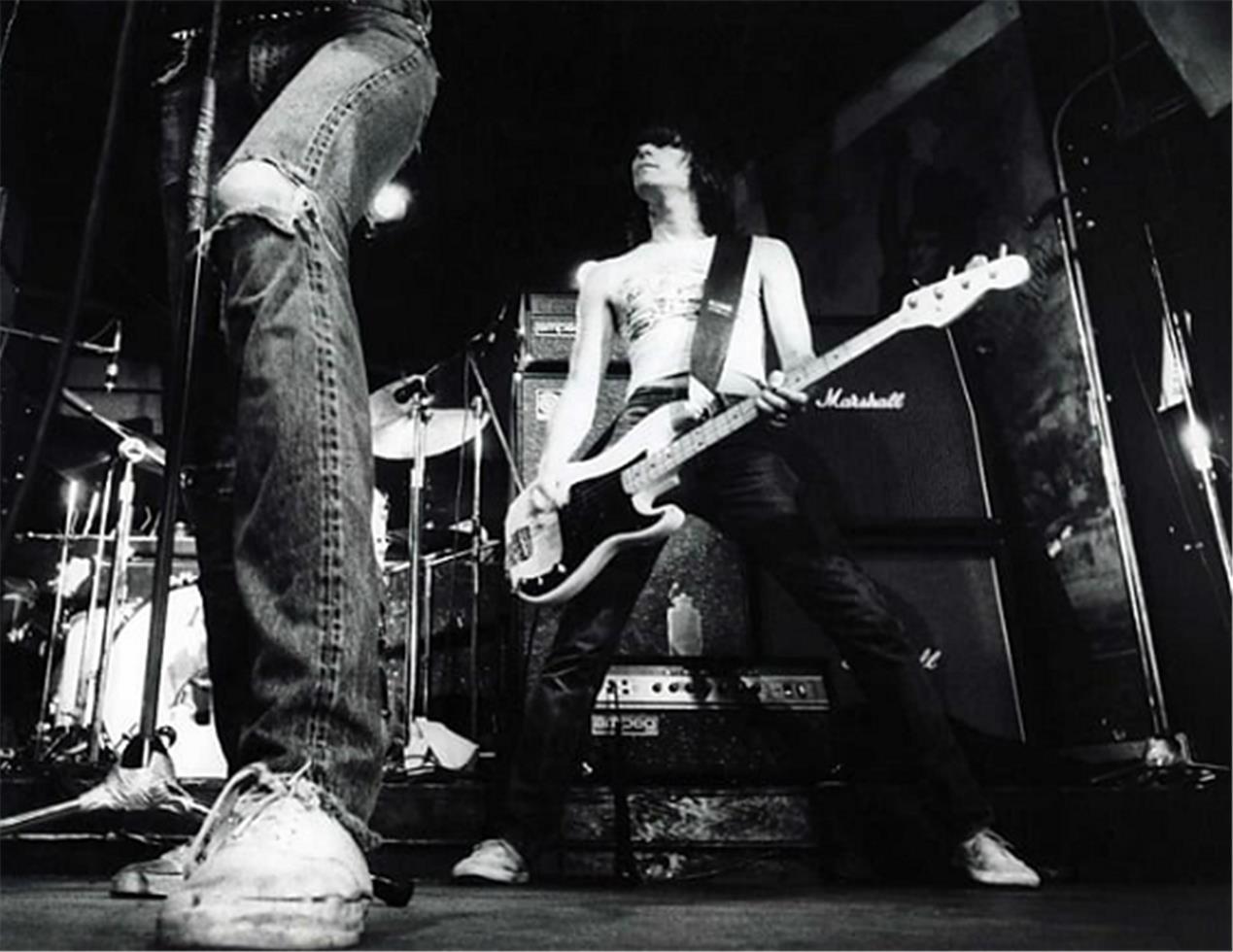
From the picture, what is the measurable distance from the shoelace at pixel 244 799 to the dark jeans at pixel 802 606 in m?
1.29

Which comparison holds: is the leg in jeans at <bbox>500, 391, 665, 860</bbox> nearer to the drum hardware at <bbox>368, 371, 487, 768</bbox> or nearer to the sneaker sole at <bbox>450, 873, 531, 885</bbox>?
the sneaker sole at <bbox>450, 873, 531, 885</bbox>

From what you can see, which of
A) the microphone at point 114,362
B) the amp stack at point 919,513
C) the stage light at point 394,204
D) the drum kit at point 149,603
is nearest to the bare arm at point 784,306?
the amp stack at point 919,513

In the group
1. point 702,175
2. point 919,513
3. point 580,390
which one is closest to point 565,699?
point 580,390

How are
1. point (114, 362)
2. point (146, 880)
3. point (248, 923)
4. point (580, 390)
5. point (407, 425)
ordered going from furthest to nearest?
point (114, 362)
point (407, 425)
point (580, 390)
point (146, 880)
point (248, 923)

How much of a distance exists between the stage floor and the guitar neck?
978mm

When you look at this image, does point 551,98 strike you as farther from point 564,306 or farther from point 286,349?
point 286,349

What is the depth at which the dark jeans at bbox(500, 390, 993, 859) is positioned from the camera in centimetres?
206

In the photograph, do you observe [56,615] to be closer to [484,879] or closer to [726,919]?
[484,879]

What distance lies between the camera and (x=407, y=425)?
164 inches

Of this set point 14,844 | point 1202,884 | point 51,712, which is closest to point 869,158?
point 1202,884

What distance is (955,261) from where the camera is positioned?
3477mm

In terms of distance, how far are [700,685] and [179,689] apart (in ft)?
8.94

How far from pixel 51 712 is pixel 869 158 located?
3.78 m

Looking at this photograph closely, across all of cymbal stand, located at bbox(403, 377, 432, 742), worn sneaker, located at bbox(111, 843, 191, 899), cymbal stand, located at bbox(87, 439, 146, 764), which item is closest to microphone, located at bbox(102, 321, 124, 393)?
cymbal stand, located at bbox(87, 439, 146, 764)
